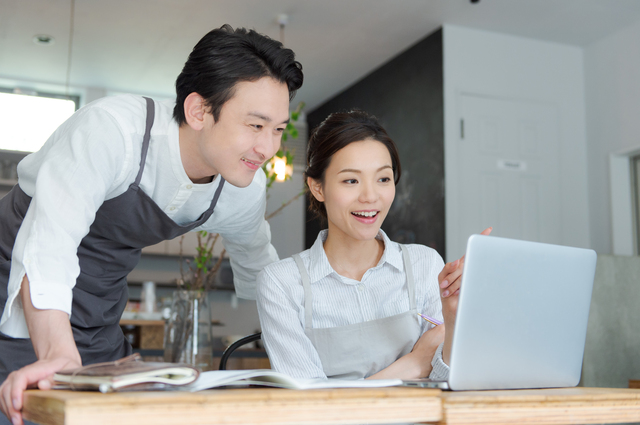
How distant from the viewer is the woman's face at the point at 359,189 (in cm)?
155

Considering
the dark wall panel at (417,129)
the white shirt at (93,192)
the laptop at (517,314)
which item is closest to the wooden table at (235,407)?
the laptop at (517,314)

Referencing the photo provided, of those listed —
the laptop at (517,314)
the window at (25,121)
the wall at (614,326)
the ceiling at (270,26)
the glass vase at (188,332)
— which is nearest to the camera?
the laptop at (517,314)

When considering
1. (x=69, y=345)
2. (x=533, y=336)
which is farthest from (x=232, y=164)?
(x=533, y=336)

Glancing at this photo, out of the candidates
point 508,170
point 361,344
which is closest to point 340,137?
point 361,344

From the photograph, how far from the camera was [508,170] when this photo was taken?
173 inches

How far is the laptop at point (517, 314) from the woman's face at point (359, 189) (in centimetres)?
68

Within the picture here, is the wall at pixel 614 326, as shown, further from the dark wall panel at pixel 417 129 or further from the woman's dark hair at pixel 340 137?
the woman's dark hair at pixel 340 137

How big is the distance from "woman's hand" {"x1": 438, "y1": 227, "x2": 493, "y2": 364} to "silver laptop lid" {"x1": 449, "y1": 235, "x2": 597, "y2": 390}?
156mm

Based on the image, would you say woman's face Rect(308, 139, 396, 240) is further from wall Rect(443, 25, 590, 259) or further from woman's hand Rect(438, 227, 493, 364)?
wall Rect(443, 25, 590, 259)

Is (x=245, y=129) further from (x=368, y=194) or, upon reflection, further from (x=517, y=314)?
(x=517, y=314)

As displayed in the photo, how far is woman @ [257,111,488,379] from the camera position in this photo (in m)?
1.39

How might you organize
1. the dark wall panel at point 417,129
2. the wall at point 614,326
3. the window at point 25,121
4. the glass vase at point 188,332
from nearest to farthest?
the glass vase at point 188,332 < the window at point 25,121 < the wall at point 614,326 < the dark wall panel at point 417,129

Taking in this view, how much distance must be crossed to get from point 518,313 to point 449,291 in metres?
0.21

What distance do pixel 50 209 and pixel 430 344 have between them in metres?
0.81
